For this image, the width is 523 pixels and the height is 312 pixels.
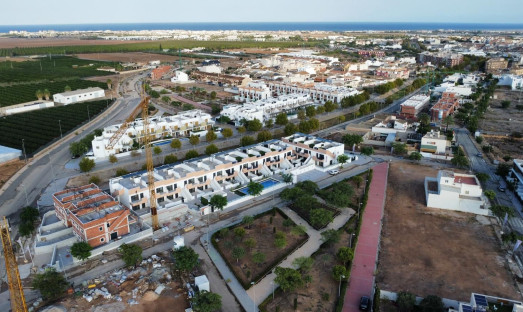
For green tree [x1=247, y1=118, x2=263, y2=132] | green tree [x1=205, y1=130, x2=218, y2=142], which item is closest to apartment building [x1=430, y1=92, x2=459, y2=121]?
green tree [x1=247, y1=118, x2=263, y2=132]

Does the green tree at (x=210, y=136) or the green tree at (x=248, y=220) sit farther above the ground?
the green tree at (x=210, y=136)

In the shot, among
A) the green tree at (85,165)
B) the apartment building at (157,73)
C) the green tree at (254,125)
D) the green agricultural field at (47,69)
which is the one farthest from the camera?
the apartment building at (157,73)

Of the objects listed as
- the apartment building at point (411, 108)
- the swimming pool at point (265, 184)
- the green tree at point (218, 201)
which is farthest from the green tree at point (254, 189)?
the apartment building at point (411, 108)

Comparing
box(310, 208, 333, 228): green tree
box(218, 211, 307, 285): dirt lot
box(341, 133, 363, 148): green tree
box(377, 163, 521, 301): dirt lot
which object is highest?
box(341, 133, 363, 148): green tree

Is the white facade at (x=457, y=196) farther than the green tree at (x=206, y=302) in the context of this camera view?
Yes

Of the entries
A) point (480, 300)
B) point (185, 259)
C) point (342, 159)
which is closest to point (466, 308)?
point (480, 300)

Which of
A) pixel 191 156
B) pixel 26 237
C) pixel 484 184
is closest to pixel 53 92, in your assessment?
pixel 191 156

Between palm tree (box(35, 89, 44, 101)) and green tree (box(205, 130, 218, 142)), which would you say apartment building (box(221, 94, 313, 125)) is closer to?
green tree (box(205, 130, 218, 142))

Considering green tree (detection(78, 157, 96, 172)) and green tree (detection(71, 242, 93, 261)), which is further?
green tree (detection(78, 157, 96, 172))

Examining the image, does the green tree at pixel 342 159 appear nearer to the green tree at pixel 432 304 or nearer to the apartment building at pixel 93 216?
the green tree at pixel 432 304
